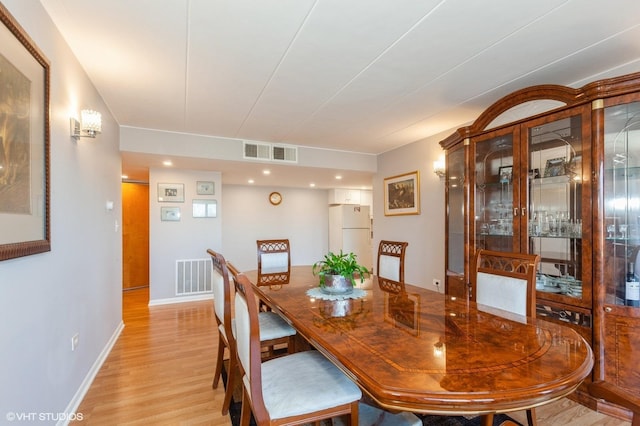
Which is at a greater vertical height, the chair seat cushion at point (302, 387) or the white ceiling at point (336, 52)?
the white ceiling at point (336, 52)

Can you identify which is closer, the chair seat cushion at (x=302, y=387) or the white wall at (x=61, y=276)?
the chair seat cushion at (x=302, y=387)

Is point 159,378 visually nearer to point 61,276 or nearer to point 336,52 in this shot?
point 61,276

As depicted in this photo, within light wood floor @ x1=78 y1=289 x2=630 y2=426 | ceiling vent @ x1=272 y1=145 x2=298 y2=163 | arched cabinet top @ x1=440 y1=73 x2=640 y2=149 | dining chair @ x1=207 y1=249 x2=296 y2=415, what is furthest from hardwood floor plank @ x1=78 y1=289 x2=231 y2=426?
arched cabinet top @ x1=440 y1=73 x2=640 y2=149

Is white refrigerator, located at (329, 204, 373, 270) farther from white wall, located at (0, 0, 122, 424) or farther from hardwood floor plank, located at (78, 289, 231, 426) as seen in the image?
white wall, located at (0, 0, 122, 424)

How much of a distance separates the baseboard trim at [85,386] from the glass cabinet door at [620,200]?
3.42 meters

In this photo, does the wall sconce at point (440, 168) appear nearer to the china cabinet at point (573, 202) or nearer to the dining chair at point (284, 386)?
the china cabinet at point (573, 202)

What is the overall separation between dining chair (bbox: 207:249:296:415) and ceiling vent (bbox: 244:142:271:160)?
2242mm

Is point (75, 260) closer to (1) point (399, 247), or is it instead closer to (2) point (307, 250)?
(1) point (399, 247)

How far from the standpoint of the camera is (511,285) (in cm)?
180

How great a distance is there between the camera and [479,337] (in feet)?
4.22

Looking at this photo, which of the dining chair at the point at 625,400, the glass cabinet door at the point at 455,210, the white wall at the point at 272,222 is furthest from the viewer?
the white wall at the point at 272,222

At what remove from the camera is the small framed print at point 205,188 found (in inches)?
193

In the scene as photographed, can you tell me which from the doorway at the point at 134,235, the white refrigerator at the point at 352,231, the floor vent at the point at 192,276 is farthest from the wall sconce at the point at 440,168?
the doorway at the point at 134,235

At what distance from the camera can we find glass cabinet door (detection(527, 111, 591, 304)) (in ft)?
7.01
